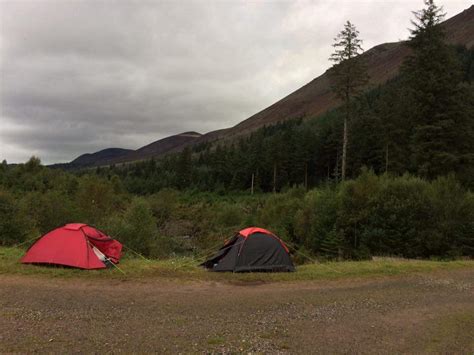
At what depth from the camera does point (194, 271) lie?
12.6 metres

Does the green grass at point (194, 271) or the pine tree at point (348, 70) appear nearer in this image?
the green grass at point (194, 271)

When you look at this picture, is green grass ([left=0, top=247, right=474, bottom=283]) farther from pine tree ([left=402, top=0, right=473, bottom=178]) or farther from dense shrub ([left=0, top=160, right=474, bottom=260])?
pine tree ([left=402, top=0, right=473, bottom=178])

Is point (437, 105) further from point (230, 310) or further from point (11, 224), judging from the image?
point (11, 224)

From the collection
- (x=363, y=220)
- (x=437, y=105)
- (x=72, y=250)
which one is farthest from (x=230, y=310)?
(x=437, y=105)

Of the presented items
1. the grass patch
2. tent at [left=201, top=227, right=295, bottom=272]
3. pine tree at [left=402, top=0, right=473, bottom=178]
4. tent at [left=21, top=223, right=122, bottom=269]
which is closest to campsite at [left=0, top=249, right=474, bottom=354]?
the grass patch

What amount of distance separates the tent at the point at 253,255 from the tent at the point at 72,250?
147 inches

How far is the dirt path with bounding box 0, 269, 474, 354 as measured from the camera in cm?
649

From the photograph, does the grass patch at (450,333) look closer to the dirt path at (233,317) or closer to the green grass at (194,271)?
the dirt path at (233,317)

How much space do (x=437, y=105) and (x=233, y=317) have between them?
23.1 m

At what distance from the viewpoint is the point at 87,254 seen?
12148 millimetres

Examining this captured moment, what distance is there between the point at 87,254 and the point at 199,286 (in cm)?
421

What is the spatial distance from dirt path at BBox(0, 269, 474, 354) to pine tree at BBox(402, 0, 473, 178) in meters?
15.2

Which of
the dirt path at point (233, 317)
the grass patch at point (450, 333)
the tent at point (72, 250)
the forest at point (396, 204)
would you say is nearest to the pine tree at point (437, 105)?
the forest at point (396, 204)

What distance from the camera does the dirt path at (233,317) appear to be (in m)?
6.49
